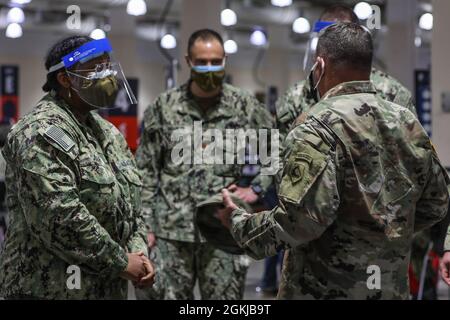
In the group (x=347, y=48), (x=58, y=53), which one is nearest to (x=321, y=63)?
(x=347, y=48)

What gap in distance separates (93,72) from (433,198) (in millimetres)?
1304

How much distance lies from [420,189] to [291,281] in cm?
49

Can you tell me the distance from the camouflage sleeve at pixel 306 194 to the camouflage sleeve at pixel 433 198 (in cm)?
39

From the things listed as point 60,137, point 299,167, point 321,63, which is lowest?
point 299,167

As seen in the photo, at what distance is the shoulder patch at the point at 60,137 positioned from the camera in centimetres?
273

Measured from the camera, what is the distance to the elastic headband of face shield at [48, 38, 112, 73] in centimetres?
297

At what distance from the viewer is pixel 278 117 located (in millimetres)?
3869

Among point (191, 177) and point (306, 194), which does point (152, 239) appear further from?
point (306, 194)

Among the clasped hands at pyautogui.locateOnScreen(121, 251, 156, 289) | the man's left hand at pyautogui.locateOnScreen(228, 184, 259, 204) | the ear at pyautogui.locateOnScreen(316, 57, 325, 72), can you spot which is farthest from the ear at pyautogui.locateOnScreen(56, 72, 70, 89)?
the man's left hand at pyautogui.locateOnScreen(228, 184, 259, 204)

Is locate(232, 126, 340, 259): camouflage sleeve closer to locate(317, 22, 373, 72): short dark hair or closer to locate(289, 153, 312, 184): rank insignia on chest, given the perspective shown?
locate(289, 153, 312, 184): rank insignia on chest

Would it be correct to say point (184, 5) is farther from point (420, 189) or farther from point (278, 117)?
point (420, 189)

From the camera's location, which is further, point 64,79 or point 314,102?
point 314,102

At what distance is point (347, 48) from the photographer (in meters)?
2.53

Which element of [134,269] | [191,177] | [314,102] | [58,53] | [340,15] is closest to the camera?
[134,269]
